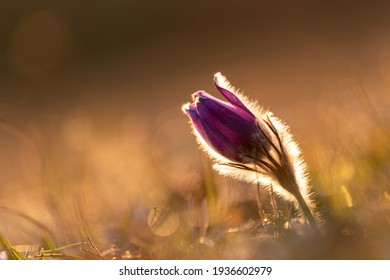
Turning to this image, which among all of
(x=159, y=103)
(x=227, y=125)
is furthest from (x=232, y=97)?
(x=159, y=103)

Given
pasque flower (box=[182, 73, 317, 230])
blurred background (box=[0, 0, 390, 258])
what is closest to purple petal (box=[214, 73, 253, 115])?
pasque flower (box=[182, 73, 317, 230])

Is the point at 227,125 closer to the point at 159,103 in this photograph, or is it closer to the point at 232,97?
the point at 232,97

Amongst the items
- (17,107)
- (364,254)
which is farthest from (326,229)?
(17,107)

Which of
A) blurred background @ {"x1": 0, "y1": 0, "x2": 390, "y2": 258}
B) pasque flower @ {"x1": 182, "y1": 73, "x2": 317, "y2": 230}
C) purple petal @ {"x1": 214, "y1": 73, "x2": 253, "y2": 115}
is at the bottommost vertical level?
pasque flower @ {"x1": 182, "y1": 73, "x2": 317, "y2": 230}

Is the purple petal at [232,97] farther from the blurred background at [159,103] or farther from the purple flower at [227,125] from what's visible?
the blurred background at [159,103]

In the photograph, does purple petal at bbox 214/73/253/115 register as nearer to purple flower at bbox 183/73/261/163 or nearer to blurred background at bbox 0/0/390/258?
purple flower at bbox 183/73/261/163

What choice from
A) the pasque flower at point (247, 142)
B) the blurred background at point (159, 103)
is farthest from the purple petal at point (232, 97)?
the blurred background at point (159, 103)
